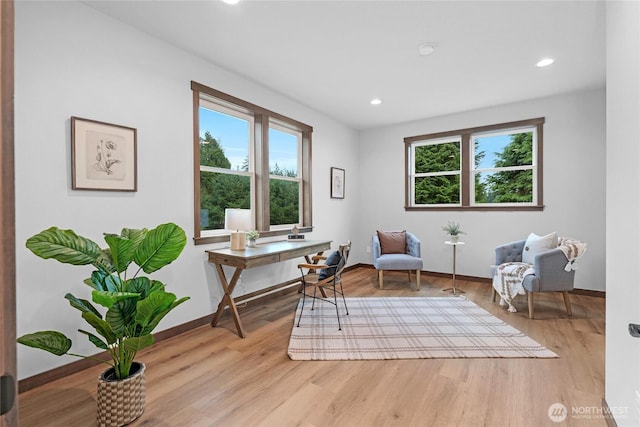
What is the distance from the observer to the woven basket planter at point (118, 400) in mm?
1623

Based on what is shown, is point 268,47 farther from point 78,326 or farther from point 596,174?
point 596,174

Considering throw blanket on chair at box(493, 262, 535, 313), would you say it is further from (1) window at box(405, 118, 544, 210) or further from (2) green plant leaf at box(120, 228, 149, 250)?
(2) green plant leaf at box(120, 228, 149, 250)

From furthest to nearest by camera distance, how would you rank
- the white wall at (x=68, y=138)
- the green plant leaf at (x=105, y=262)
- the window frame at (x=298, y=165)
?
the window frame at (x=298, y=165) → the white wall at (x=68, y=138) → the green plant leaf at (x=105, y=262)

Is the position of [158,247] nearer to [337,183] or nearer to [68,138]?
[68,138]

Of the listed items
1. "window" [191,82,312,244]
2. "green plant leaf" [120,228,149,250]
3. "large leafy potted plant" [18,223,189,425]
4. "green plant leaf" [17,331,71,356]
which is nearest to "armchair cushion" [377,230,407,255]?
"window" [191,82,312,244]

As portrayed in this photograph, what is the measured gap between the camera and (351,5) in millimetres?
2285

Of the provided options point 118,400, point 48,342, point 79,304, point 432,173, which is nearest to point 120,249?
point 79,304

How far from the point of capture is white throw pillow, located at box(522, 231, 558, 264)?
3492 millimetres

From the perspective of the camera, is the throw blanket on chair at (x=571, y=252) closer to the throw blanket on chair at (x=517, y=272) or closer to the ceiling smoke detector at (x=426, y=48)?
the throw blanket on chair at (x=517, y=272)

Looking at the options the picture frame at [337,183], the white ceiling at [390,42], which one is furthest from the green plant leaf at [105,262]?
the picture frame at [337,183]

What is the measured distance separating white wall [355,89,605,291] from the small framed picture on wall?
743 mm

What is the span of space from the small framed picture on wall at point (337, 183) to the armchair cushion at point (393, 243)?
3.59 ft
